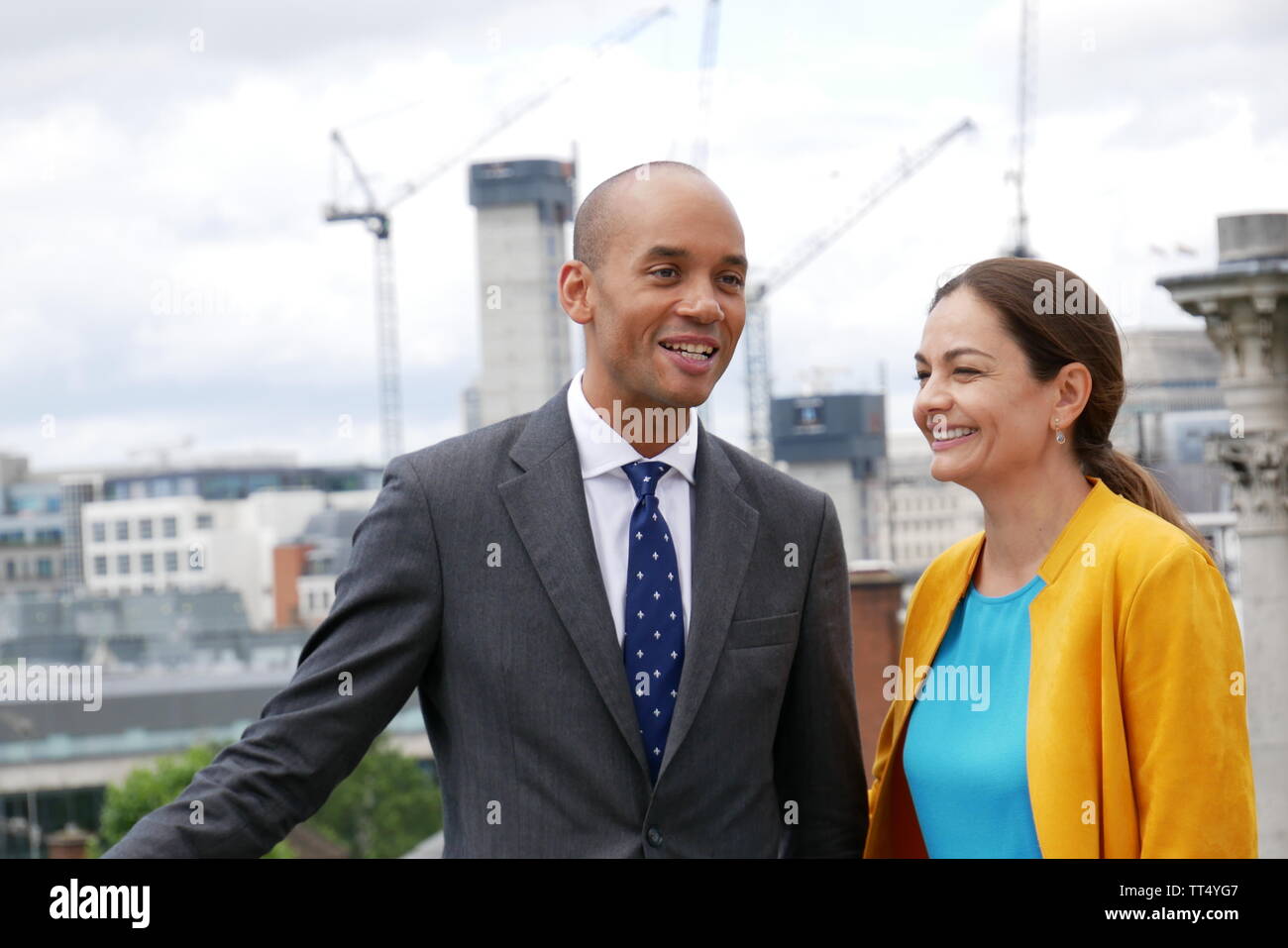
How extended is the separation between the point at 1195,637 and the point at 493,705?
1966 millimetres

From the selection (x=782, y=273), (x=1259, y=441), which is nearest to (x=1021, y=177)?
(x=782, y=273)

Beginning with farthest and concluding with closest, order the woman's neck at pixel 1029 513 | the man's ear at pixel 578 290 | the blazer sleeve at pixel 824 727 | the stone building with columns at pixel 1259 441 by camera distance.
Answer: the stone building with columns at pixel 1259 441, the blazer sleeve at pixel 824 727, the woman's neck at pixel 1029 513, the man's ear at pixel 578 290

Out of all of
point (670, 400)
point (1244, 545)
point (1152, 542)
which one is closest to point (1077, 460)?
point (1152, 542)

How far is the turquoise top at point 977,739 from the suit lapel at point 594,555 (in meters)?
0.75

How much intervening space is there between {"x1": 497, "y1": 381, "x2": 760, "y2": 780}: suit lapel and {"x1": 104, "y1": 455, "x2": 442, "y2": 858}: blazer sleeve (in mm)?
331

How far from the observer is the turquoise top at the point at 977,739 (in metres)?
5.02

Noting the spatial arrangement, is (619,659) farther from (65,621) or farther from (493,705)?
(65,621)

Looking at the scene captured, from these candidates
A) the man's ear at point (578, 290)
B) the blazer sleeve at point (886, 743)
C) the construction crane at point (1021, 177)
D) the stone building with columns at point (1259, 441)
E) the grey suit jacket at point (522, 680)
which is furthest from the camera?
the construction crane at point (1021, 177)

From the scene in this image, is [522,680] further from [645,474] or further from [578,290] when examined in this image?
[578,290]

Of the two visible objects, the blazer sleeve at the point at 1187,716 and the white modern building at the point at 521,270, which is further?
the white modern building at the point at 521,270

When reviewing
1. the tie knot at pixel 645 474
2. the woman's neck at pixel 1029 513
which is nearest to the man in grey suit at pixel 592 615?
the tie knot at pixel 645 474

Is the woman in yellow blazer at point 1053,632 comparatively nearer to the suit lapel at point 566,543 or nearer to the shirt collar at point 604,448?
the shirt collar at point 604,448
